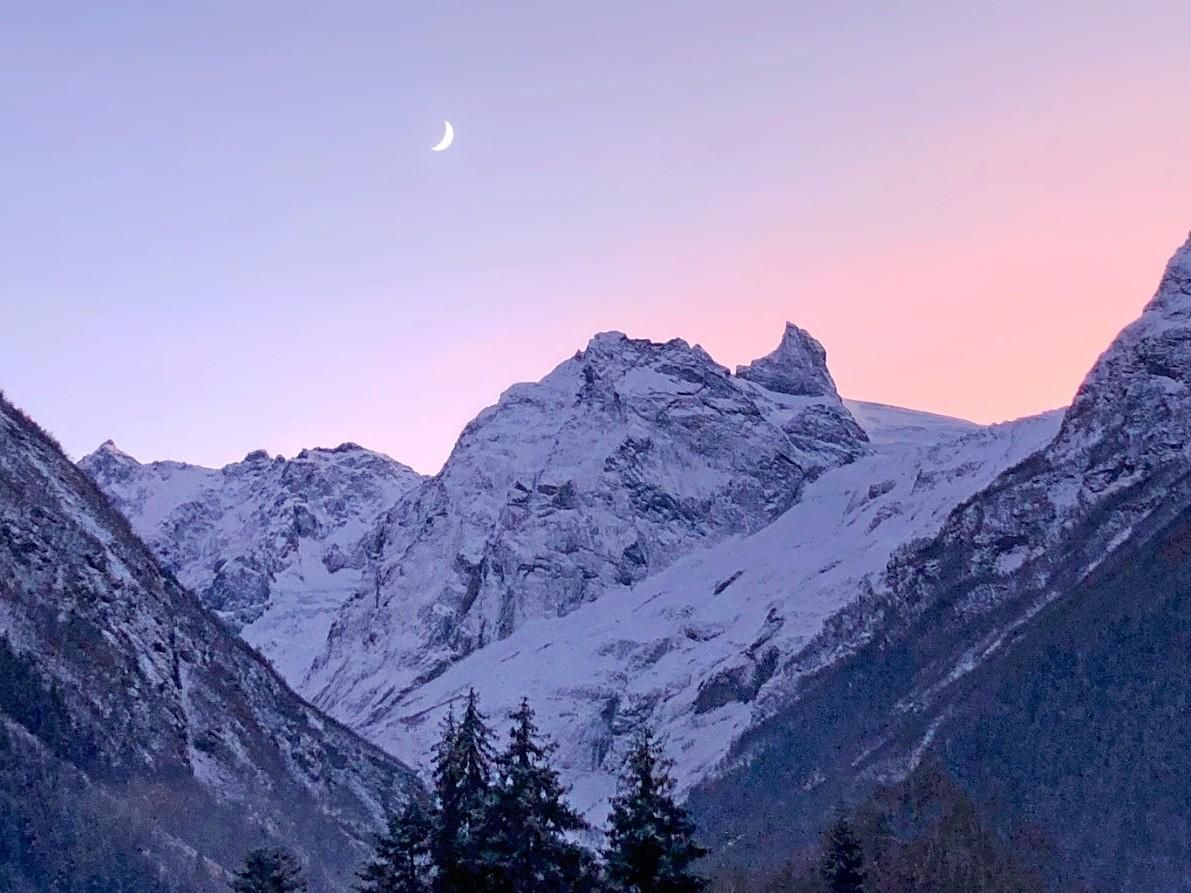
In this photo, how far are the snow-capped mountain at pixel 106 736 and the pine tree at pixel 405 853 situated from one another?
296 ft

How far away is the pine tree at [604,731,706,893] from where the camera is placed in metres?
51.3

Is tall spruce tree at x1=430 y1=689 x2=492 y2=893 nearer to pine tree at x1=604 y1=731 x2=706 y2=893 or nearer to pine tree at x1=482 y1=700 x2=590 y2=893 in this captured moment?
pine tree at x1=482 y1=700 x2=590 y2=893

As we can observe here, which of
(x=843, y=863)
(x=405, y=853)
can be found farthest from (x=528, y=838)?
(x=843, y=863)

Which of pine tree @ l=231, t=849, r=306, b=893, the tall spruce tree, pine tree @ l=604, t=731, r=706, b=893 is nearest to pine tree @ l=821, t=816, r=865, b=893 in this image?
pine tree @ l=231, t=849, r=306, b=893

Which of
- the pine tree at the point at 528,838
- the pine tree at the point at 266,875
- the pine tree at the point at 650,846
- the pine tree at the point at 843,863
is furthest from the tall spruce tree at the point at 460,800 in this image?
the pine tree at the point at 843,863

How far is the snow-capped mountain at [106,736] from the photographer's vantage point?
6033 inches

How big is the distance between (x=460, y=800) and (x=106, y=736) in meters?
123

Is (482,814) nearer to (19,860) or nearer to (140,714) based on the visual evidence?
(19,860)

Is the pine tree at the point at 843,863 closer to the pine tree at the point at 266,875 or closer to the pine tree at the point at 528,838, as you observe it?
the pine tree at the point at 266,875

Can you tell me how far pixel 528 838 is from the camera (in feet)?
174

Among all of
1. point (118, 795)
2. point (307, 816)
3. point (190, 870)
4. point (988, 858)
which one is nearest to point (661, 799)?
point (988, 858)

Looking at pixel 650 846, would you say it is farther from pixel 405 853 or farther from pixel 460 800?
pixel 405 853

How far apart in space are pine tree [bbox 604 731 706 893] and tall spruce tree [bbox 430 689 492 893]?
4.48 m

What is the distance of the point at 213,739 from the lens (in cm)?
18900
